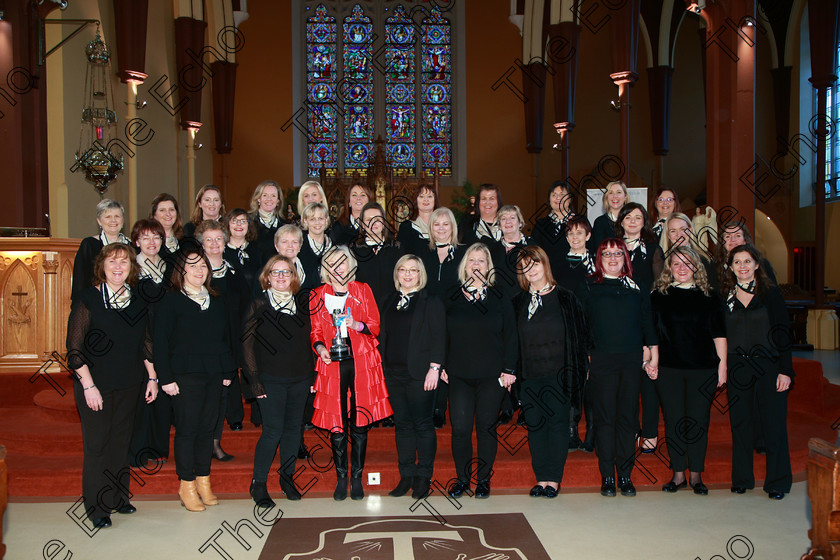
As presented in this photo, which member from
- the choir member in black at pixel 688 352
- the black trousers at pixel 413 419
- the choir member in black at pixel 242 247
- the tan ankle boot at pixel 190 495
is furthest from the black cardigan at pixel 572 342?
the tan ankle boot at pixel 190 495

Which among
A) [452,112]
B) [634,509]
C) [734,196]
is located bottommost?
[634,509]

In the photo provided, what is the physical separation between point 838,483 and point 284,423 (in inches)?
121

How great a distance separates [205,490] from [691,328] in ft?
10.6

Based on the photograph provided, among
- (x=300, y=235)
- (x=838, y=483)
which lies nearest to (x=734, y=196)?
(x=300, y=235)

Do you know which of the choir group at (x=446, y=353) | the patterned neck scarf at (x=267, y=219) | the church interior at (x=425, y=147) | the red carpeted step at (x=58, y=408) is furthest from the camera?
the red carpeted step at (x=58, y=408)

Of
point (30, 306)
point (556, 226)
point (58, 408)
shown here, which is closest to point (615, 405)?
point (556, 226)

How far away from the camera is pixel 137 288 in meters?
4.20

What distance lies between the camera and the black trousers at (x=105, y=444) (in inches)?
159

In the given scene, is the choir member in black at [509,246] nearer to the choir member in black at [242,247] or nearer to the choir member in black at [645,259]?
the choir member in black at [645,259]

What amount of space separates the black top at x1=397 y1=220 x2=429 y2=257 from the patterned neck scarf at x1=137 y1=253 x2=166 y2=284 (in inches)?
64.9

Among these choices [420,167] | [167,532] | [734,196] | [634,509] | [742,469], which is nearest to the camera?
[167,532]

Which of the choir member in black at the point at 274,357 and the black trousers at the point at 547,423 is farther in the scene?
the black trousers at the point at 547,423

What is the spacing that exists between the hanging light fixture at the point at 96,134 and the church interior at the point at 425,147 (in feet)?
0.11

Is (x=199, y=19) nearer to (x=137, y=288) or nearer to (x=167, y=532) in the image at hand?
(x=137, y=288)
